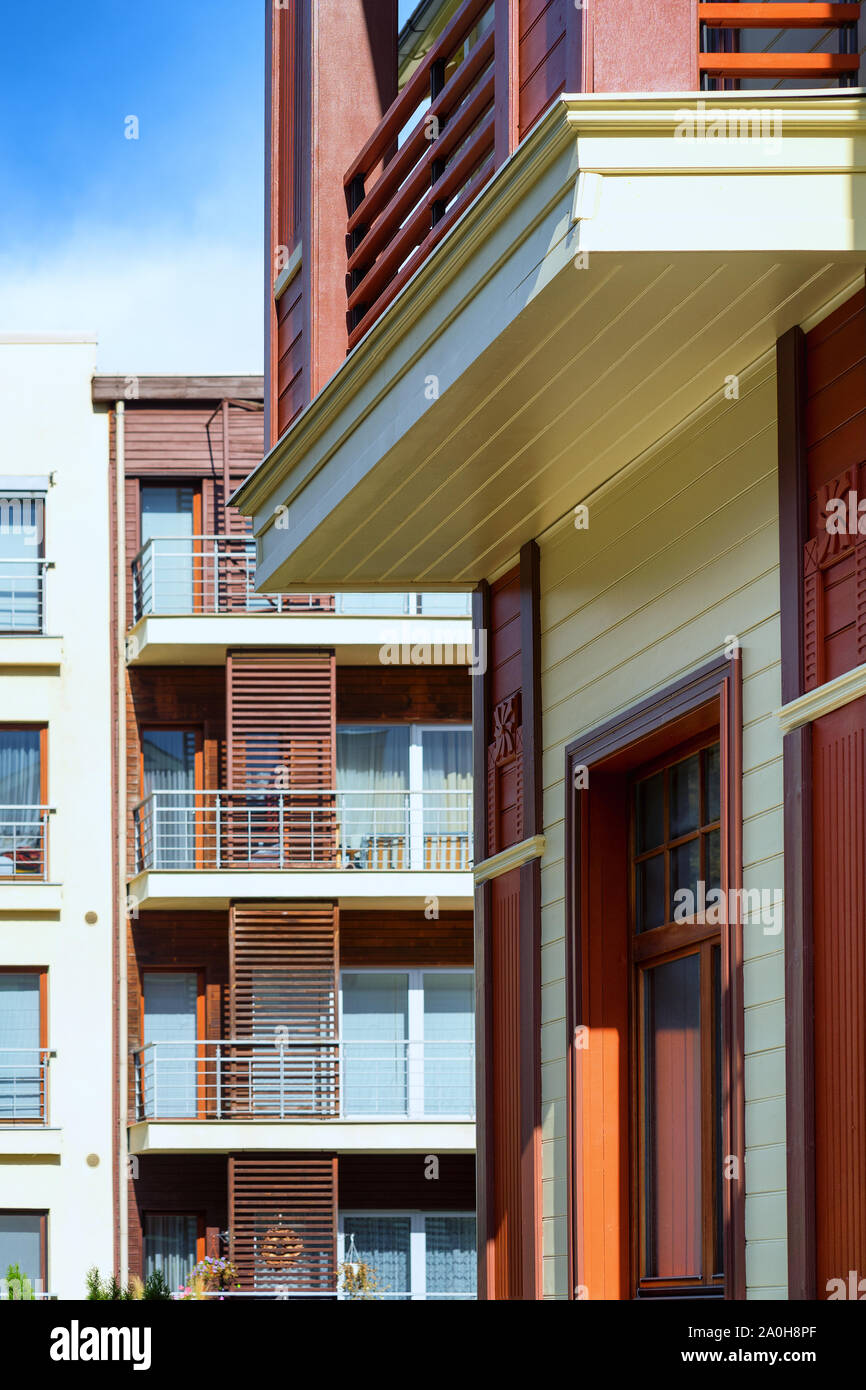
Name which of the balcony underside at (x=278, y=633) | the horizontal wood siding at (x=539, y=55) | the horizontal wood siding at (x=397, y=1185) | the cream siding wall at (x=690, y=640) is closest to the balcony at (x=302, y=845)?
the balcony underside at (x=278, y=633)

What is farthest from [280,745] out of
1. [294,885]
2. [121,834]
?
[121,834]

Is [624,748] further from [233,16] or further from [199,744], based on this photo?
[199,744]

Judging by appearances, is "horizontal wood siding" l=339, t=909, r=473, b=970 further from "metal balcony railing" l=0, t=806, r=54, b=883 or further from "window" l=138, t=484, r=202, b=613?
"window" l=138, t=484, r=202, b=613

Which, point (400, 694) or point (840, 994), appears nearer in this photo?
point (840, 994)

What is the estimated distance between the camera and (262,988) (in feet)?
81.4

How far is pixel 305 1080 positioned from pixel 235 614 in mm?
5690

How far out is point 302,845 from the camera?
83.7 feet

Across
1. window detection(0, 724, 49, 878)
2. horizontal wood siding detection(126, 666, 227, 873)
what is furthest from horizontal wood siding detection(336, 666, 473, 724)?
window detection(0, 724, 49, 878)

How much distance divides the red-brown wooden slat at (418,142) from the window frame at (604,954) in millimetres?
2035

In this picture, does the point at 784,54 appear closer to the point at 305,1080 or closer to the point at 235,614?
the point at 235,614

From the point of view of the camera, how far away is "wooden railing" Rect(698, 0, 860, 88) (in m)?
5.70

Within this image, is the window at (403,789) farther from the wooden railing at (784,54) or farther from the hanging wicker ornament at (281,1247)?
the wooden railing at (784,54)

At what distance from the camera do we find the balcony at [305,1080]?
24375 millimetres

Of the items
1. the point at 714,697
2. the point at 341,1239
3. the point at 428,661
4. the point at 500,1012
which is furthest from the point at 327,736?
the point at 714,697
